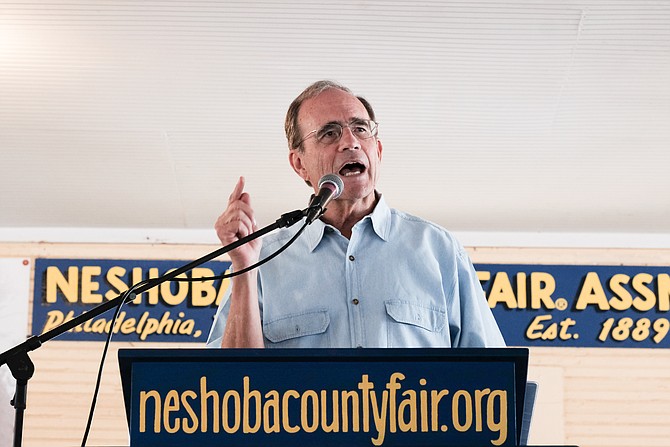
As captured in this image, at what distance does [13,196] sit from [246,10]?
8.07 feet

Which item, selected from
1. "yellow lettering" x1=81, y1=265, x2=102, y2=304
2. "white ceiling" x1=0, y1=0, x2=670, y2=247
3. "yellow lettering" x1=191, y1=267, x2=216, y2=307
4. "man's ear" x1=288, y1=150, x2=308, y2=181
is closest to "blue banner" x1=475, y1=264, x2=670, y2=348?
"white ceiling" x1=0, y1=0, x2=670, y2=247

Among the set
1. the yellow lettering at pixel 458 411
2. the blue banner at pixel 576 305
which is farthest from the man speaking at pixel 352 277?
the blue banner at pixel 576 305

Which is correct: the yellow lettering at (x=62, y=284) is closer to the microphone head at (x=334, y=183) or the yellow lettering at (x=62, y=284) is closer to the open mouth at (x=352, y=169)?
the open mouth at (x=352, y=169)

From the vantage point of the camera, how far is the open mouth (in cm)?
224

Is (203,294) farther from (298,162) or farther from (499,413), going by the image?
(499,413)

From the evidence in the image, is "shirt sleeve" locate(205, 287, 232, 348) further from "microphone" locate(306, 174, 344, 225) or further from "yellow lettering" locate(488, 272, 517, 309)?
"yellow lettering" locate(488, 272, 517, 309)

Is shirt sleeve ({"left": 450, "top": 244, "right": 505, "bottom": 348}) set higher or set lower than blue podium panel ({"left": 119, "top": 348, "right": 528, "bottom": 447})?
higher

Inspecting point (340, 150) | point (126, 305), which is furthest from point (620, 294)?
point (340, 150)

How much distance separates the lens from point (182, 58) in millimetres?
3748

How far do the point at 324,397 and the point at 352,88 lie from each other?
113 inches

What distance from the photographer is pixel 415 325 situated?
2119 millimetres

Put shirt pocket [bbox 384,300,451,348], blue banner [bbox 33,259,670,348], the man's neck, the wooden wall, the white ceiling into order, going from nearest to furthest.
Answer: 1. shirt pocket [bbox 384,300,451,348]
2. the man's neck
3. the white ceiling
4. the wooden wall
5. blue banner [bbox 33,259,670,348]

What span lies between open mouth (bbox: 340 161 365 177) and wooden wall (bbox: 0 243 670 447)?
3549mm

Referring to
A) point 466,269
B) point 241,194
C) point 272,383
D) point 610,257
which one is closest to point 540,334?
point 610,257
